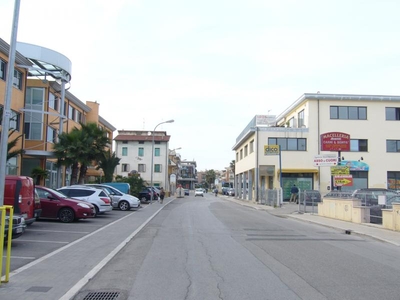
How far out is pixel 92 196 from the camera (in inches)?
898

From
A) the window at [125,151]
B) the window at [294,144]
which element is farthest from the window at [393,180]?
the window at [125,151]

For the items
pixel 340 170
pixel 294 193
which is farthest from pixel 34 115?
pixel 294 193

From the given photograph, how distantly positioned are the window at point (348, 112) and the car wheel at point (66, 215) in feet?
111

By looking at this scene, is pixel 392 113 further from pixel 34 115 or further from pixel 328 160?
pixel 34 115

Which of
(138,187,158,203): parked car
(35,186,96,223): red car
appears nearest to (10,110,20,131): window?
(35,186,96,223): red car

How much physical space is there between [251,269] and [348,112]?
40232 mm

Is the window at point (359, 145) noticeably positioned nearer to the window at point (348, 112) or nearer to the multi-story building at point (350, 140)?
the multi-story building at point (350, 140)

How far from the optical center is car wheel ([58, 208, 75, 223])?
1878 centimetres

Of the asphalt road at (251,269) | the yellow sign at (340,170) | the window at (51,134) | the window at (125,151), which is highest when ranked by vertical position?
the window at (125,151)

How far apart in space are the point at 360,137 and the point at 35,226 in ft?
123

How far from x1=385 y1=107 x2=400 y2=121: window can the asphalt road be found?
115 ft

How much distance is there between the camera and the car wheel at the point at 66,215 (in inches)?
739

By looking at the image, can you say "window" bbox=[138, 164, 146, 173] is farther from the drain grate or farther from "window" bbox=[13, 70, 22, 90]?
the drain grate

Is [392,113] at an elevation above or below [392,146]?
above
